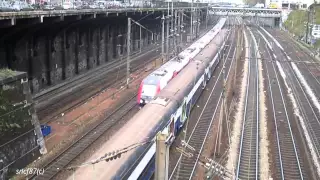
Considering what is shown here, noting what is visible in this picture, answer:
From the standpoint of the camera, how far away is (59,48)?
3175cm

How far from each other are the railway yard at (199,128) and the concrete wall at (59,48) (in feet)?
4.19

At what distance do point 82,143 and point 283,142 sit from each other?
10.7m

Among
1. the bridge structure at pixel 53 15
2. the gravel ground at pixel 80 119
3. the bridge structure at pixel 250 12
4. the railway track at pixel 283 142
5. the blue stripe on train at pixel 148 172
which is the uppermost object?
the bridge structure at pixel 250 12

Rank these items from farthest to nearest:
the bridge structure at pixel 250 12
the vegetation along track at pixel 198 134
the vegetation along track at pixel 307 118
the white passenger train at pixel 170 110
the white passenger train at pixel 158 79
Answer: the bridge structure at pixel 250 12 < the white passenger train at pixel 158 79 < the vegetation along track at pixel 307 118 < the vegetation along track at pixel 198 134 < the white passenger train at pixel 170 110

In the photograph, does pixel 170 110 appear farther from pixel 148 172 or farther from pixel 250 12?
pixel 250 12

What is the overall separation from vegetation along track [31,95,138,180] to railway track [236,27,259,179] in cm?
746

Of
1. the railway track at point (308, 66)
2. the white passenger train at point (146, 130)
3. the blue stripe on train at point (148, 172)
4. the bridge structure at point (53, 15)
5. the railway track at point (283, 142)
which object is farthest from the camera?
the railway track at point (308, 66)

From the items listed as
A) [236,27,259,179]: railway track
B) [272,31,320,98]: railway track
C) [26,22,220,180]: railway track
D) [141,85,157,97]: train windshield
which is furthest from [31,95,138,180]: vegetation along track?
[272,31,320,98]: railway track

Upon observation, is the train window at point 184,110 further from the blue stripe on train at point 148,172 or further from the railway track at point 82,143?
A: the blue stripe on train at point 148,172

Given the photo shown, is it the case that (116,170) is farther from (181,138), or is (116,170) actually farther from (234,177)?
(181,138)

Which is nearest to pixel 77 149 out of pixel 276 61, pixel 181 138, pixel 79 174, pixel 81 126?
pixel 81 126

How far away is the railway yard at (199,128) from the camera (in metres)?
15.0

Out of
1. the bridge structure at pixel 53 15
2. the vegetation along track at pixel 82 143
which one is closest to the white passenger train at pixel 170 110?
the vegetation along track at pixel 82 143

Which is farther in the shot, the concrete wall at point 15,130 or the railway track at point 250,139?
the railway track at point 250,139
